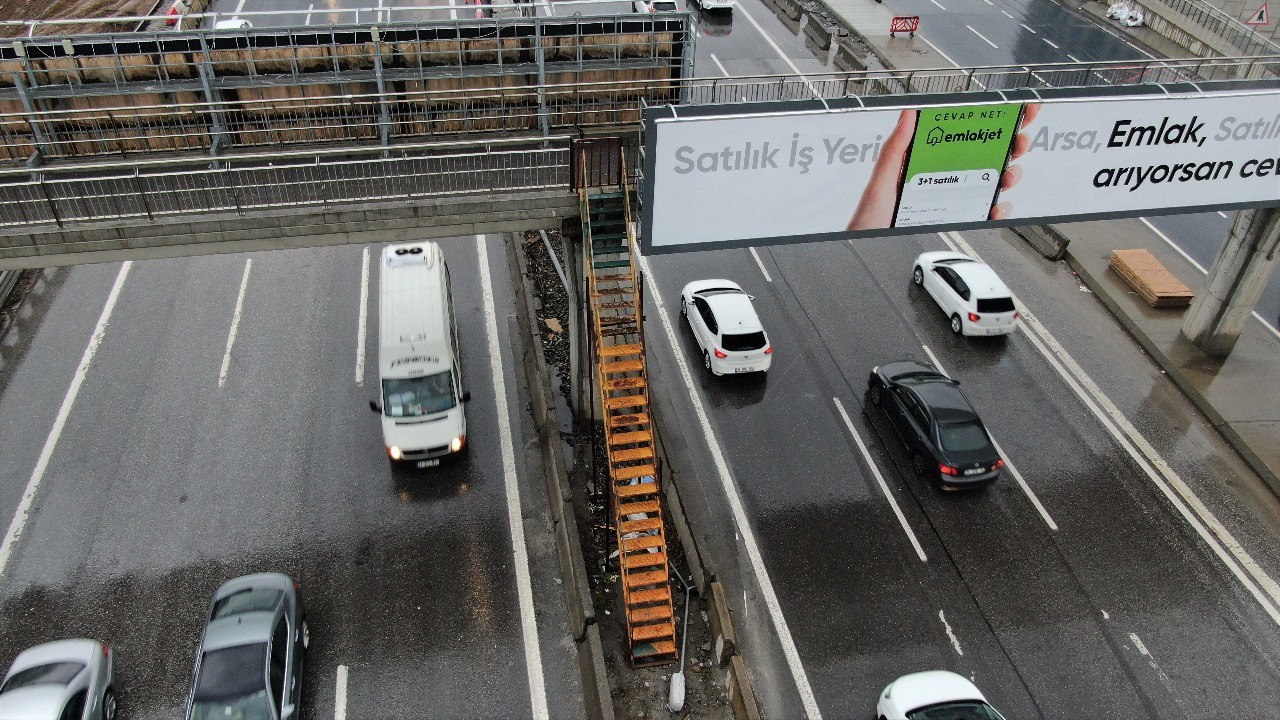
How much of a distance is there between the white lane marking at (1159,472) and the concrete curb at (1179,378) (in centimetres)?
187

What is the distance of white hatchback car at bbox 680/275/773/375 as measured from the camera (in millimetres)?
21016

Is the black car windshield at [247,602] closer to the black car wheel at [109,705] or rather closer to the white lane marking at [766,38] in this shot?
the black car wheel at [109,705]

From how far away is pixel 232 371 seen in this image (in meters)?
21.3

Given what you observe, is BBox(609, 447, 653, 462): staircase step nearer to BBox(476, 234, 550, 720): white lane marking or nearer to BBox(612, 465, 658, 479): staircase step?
BBox(612, 465, 658, 479): staircase step

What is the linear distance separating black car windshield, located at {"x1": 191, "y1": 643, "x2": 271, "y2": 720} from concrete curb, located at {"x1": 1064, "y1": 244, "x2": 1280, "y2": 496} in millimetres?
20876

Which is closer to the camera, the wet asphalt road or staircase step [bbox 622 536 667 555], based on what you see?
the wet asphalt road

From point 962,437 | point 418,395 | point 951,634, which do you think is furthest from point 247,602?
point 962,437

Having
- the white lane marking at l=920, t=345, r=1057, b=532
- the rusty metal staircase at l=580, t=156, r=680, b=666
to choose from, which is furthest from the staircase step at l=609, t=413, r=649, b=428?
the white lane marking at l=920, t=345, r=1057, b=532

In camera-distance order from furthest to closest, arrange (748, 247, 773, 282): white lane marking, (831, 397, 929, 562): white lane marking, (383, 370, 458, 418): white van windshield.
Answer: (748, 247, 773, 282): white lane marking, (383, 370, 458, 418): white van windshield, (831, 397, 929, 562): white lane marking

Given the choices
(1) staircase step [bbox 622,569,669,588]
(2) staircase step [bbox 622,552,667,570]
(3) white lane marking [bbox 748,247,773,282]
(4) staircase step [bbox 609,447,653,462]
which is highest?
(4) staircase step [bbox 609,447,653,462]

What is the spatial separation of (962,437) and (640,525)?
7.58 m

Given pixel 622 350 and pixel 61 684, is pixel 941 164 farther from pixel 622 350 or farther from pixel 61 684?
pixel 61 684

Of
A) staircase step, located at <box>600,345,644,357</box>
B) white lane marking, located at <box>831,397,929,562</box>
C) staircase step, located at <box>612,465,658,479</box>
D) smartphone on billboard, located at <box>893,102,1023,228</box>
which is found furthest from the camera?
white lane marking, located at <box>831,397,929,562</box>

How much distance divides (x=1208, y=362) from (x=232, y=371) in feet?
82.7
